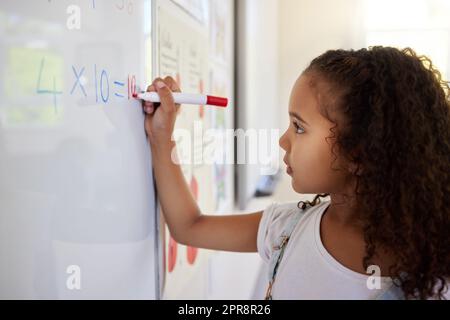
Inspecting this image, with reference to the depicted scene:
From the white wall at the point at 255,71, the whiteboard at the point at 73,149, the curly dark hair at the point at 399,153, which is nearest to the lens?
the whiteboard at the point at 73,149

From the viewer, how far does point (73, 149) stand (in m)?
0.43

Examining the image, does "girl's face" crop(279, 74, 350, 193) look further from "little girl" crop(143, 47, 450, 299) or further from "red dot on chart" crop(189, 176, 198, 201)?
"red dot on chart" crop(189, 176, 198, 201)

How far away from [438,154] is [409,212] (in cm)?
9

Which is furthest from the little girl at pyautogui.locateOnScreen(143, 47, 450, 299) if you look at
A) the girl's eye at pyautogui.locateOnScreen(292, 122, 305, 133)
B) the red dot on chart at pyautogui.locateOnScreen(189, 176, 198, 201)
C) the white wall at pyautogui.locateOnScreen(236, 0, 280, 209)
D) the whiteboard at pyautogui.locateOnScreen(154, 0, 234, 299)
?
the white wall at pyautogui.locateOnScreen(236, 0, 280, 209)

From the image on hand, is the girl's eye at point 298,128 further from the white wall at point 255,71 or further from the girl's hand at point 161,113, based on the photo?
the white wall at point 255,71

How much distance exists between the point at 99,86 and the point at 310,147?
0.92 feet

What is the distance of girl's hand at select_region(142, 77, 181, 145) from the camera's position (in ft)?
1.97

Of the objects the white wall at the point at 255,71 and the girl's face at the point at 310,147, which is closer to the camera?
the girl's face at the point at 310,147

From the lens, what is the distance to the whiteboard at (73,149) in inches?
13.6

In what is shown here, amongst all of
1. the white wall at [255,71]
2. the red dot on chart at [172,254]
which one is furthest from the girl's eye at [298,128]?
the white wall at [255,71]

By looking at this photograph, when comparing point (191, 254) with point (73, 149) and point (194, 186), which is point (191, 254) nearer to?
point (194, 186)

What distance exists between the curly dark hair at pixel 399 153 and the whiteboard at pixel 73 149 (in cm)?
26

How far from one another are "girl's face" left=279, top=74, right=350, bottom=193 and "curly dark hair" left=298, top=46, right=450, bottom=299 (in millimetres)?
13

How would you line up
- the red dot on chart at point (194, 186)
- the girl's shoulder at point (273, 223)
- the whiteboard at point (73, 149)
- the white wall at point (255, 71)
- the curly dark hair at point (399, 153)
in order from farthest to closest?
the white wall at point (255, 71)
the red dot on chart at point (194, 186)
the girl's shoulder at point (273, 223)
the curly dark hair at point (399, 153)
the whiteboard at point (73, 149)
